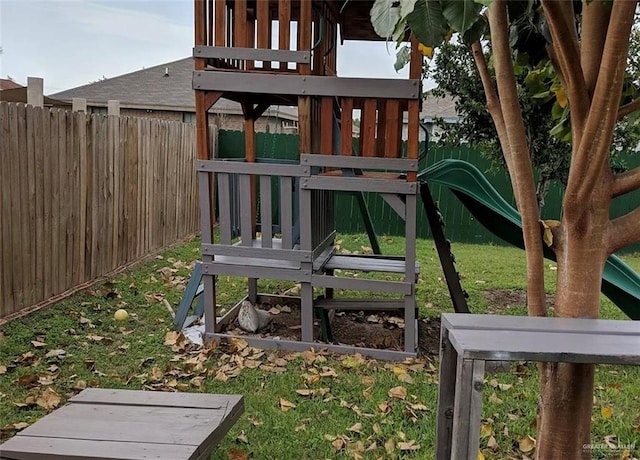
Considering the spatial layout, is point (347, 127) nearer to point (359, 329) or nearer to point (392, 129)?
point (392, 129)

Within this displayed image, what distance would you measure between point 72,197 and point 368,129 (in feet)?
10.1

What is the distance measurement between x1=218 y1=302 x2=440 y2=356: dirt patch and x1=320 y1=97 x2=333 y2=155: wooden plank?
56.5 inches

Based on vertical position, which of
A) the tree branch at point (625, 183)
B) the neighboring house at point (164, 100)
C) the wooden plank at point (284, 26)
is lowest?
the tree branch at point (625, 183)

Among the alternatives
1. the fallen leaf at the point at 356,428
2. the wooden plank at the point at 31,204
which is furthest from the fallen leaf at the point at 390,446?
the wooden plank at the point at 31,204

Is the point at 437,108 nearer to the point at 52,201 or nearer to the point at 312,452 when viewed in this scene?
the point at 52,201

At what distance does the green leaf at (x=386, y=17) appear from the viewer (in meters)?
1.90

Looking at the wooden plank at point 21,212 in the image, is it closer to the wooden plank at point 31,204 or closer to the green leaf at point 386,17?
the wooden plank at point 31,204

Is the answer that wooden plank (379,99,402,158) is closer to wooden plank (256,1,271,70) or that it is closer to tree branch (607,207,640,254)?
wooden plank (256,1,271,70)

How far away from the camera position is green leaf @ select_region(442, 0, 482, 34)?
178 centimetres

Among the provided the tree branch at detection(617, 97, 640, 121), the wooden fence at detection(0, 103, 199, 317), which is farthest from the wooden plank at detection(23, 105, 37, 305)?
the tree branch at detection(617, 97, 640, 121)

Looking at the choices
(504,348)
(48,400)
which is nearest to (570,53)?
Result: (504,348)

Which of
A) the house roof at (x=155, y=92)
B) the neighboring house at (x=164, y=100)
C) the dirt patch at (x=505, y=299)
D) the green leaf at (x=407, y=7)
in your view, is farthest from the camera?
the house roof at (x=155, y=92)

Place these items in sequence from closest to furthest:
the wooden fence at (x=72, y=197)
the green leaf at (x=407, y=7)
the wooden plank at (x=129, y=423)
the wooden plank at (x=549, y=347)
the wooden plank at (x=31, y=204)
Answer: the wooden plank at (x=549, y=347) → the green leaf at (x=407, y=7) → the wooden plank at (x=129, y=423) → the wooden fence at (x=72, y=197) → the wooden plank at (x=31, y=204)

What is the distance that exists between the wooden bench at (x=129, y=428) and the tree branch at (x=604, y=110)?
1663 mm
